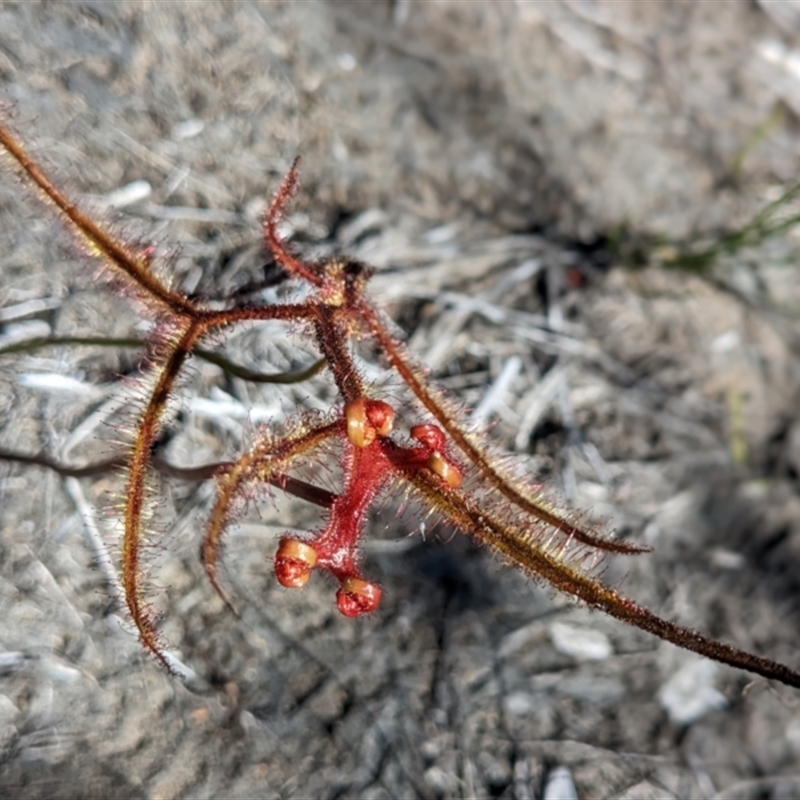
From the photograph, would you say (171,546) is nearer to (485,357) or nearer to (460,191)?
(485,357)

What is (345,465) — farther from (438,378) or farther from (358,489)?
(438,378)

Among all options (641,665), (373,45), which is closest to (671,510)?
(641,665)

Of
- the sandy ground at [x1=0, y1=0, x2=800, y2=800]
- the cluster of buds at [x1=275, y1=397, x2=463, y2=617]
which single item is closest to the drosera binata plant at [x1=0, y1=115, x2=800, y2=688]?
the cluster of buds at [x1=275, y1=397, x2=463, y2=617]

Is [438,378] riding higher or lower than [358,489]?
higher

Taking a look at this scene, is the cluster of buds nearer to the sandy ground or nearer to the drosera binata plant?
the drosera binata plant

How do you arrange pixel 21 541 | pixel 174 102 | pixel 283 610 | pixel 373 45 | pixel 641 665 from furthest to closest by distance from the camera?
1. pixel 373 45
2. pixel 174 102
3. pixel 641 665
4. pixel 283 610
5. pixel 21 541

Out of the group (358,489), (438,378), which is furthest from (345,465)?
(438,378)
